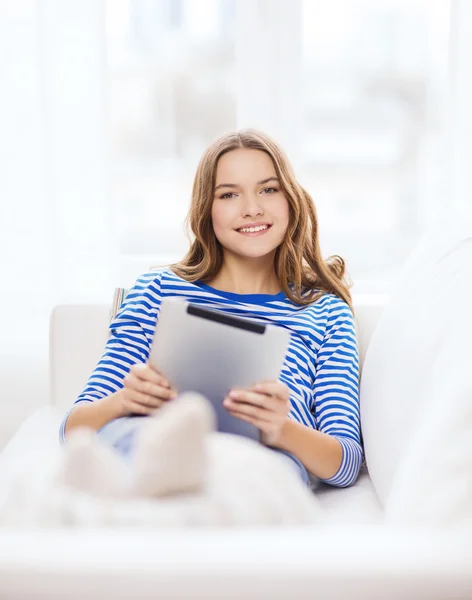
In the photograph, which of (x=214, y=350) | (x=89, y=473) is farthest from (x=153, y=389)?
(x=89, y=473)

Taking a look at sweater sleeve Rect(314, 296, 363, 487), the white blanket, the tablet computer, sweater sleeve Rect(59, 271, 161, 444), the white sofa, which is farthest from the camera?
sweater sleeve Rect(59, 271, 161, 444)

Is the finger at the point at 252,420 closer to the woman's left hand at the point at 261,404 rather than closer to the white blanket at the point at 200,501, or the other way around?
the woman's left hand at the point at 261,404

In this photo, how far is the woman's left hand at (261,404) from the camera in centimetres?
101

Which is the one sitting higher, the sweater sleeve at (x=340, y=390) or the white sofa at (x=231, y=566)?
the white sofa at (x=231, y=566)

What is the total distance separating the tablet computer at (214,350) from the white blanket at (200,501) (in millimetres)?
137

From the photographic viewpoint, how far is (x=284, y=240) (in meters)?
1.47

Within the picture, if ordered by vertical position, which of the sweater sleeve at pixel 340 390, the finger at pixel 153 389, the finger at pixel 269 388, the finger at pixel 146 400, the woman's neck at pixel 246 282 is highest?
the woman's neck at pixel 246 282

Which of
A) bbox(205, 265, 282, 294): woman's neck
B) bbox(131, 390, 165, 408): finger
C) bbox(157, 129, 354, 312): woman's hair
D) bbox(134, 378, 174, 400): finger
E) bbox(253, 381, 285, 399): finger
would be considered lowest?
bbox(131, 390, 165, 408): finger

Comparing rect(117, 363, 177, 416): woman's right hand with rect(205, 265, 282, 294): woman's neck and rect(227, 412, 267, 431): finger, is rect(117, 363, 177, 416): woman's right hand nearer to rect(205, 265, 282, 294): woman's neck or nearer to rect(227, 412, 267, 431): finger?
rect(227, 412, 267, 431): finger

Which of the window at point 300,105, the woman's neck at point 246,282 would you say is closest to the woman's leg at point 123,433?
the woman's neck at point 246,282

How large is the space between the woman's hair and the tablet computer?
43 cm

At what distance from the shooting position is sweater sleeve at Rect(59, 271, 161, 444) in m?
1.31

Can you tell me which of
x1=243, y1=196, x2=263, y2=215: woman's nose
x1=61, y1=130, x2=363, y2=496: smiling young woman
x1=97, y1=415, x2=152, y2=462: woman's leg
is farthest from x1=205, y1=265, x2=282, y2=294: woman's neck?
x1=97, y1=415, x2=152, y2=462: woman's leg

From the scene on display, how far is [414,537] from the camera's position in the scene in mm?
660
